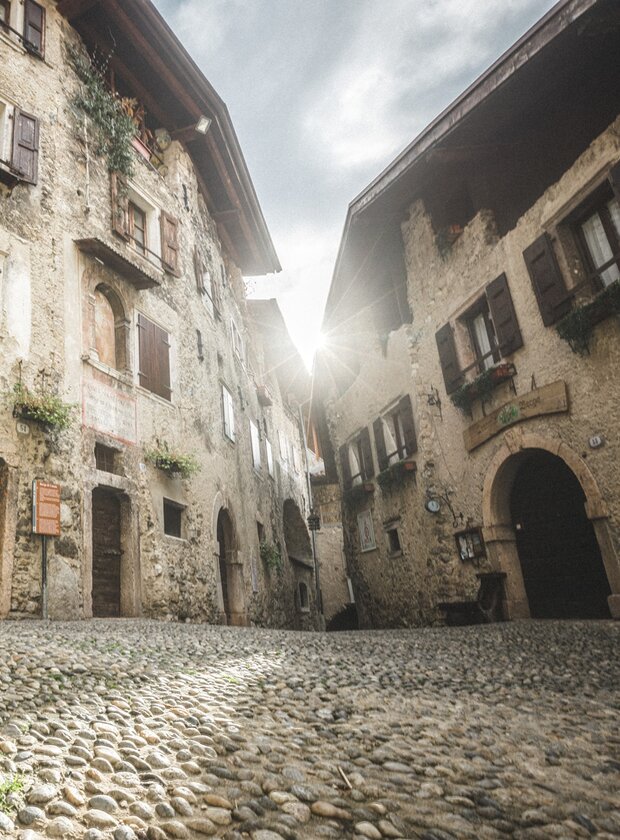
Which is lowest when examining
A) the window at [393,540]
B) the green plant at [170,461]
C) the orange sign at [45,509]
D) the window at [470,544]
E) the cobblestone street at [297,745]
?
the cobblestone street at [297,745]

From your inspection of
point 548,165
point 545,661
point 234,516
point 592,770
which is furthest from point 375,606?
point 592,770

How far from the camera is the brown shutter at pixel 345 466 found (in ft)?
52.7

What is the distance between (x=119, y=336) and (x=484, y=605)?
8342 millimetres

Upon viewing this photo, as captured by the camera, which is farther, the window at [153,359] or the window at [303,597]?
the window at [303,597]

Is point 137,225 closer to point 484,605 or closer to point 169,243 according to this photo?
point 169,243

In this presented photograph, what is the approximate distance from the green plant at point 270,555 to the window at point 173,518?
466cm

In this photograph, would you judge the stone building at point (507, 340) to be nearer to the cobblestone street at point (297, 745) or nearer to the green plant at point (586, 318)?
the green plant at point (586, 318)

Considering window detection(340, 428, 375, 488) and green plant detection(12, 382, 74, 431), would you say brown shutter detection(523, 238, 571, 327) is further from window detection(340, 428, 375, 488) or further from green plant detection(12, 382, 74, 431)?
green plant detection(12, 382, 74, 431)

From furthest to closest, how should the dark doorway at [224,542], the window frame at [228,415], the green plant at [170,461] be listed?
the window frame at [228,415], the dark doorway at [224,542], the green plant at [170,461]

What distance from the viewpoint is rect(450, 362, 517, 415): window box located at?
30.3ft

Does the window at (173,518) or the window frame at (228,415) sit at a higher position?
the window frame at (228,415)

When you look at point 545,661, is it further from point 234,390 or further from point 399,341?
point 234,390

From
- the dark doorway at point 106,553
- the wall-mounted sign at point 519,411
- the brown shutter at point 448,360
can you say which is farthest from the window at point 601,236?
the dark doorway at point 106,553

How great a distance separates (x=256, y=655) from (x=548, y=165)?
8.51 meters
